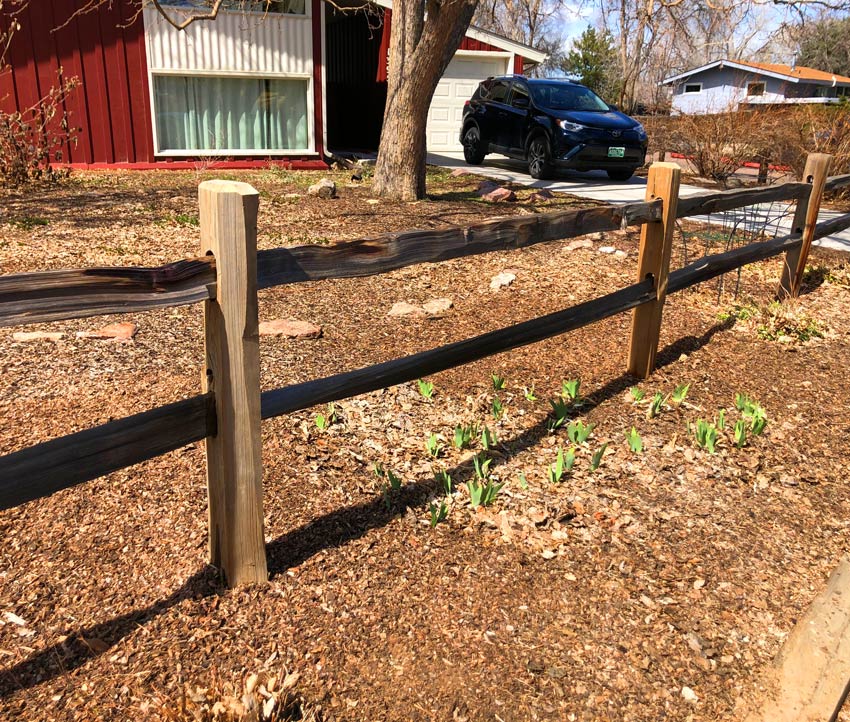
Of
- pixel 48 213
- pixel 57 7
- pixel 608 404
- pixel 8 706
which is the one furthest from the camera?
pixel 57 7

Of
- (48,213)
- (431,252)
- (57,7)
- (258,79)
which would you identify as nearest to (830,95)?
(258,79)

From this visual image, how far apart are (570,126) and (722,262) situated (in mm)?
8915

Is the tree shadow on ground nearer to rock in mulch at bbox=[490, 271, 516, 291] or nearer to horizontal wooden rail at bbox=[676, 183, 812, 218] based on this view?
horizontal wooden rail at bbox=[676, 183, 812, 218]

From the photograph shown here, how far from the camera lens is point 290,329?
5.53 metres

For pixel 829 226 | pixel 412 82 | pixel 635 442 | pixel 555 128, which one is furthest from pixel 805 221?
pixel 555 128

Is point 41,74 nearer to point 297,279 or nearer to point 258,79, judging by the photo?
point 258,79

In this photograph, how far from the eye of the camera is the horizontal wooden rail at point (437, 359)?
9.37 feet

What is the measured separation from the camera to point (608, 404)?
4598 millimetres

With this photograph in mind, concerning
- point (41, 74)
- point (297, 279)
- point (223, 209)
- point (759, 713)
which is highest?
point (41, 74)

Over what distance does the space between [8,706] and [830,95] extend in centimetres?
5022

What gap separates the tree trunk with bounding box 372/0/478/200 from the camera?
9.78m

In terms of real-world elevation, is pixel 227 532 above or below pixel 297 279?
below

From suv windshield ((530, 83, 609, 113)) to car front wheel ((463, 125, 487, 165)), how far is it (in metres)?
2.05

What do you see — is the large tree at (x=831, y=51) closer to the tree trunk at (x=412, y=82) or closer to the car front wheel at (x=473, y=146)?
the car front wheel at (x=473, y=146)
